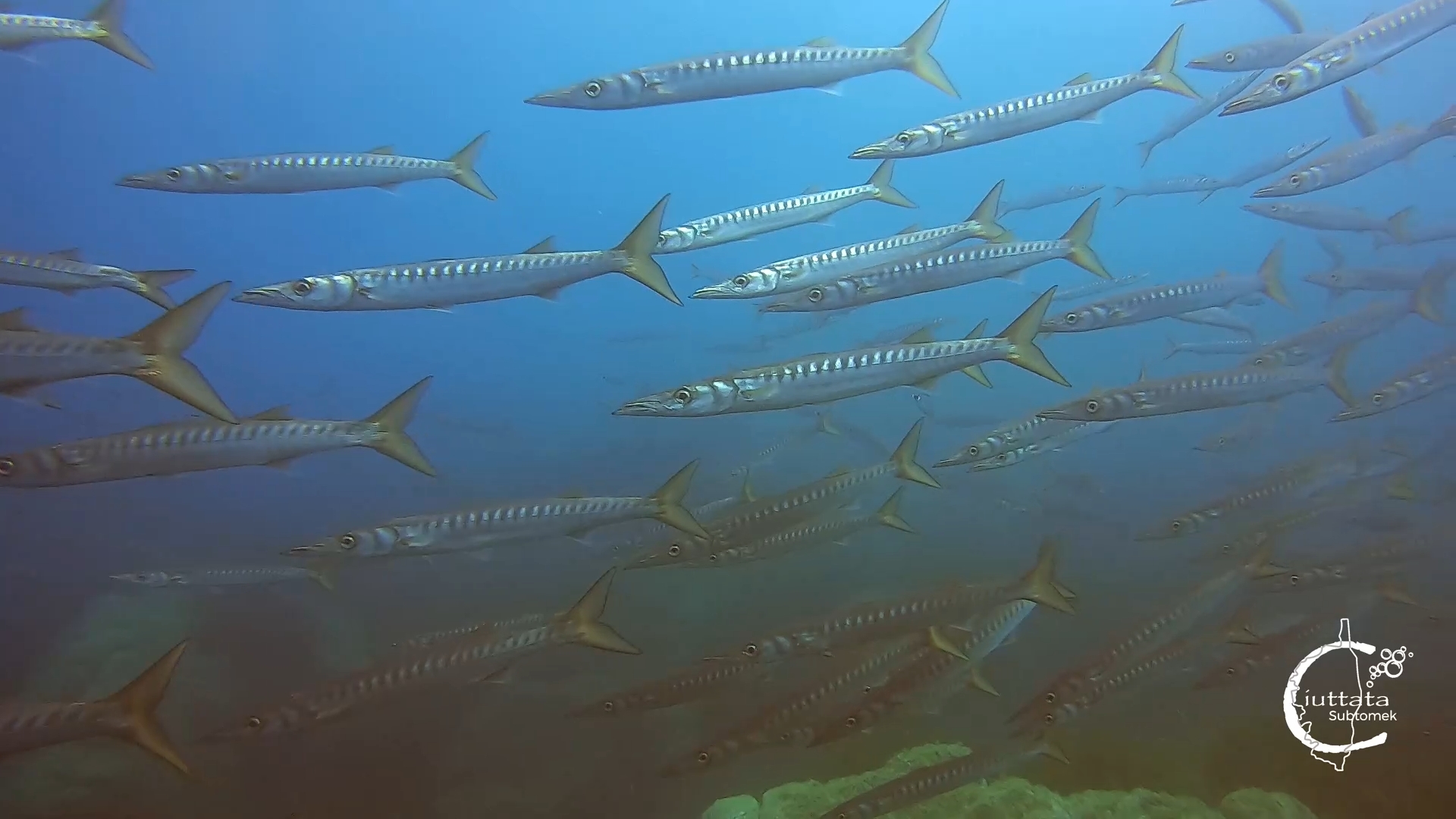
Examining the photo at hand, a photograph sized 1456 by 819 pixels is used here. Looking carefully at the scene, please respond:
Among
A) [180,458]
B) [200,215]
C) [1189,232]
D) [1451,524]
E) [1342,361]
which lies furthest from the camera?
[1189,232]

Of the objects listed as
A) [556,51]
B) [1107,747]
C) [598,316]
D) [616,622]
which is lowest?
[616,622]

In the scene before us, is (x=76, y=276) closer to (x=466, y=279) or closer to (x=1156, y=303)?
(x=466, y=279)

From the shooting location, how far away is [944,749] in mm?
5555

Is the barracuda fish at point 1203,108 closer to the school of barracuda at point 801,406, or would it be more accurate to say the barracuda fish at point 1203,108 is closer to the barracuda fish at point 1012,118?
the school of barracuda at point 801,406

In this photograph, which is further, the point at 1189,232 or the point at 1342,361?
the point at 1189,232

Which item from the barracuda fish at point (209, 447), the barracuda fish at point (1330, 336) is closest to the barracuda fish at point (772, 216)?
the barracuda fish at point (209, 447)

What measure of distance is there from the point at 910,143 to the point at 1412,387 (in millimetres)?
3892

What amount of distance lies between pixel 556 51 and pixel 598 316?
751cm

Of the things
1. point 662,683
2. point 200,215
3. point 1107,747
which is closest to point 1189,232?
point 1107,747

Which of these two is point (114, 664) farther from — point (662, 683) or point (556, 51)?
point (556, 51)

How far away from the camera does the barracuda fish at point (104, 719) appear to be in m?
3.29

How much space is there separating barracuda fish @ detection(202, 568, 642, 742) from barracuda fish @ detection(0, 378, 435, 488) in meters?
1.14

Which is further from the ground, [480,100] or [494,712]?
[480,100]

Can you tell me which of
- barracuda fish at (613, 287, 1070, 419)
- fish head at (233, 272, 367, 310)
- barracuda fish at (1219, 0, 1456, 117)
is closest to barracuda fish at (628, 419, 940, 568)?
barracuda fish at (613, 287, 1070, 419)
